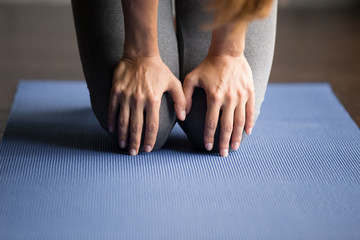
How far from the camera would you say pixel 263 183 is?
55.9 inches

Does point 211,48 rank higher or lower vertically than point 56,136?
higher

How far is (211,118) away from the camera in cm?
149

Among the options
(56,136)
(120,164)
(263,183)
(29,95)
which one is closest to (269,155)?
(263,183)

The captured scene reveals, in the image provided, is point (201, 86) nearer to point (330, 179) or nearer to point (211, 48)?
point (211, 48)

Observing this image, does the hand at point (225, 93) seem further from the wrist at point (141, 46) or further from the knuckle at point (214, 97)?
the wrist at point (141, 46)

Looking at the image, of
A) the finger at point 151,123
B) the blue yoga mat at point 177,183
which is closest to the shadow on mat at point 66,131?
the blue yoga mat at point 177,183

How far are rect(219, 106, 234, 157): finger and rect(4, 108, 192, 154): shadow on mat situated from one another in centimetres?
11

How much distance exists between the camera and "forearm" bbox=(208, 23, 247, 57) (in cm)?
150

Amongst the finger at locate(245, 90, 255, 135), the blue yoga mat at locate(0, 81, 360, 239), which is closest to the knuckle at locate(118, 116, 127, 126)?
the blue yoga mat at locate(0, 81, 360, 239)

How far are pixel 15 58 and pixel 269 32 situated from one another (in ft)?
4.37

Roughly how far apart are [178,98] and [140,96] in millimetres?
112

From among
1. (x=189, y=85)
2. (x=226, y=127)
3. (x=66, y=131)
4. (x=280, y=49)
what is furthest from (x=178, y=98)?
(x=280, y=49)

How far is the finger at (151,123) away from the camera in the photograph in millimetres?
1452

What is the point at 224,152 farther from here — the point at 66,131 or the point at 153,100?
the point at 66,131
